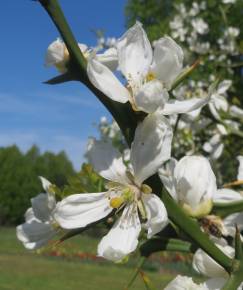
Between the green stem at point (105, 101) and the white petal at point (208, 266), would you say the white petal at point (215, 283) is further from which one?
the green stem at point (105, 101)

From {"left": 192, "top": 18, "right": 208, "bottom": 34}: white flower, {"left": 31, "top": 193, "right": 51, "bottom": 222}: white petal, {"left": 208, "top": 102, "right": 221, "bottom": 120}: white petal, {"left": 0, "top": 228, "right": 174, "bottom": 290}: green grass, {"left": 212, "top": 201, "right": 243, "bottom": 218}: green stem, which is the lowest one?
{"left": 0, "top": 228, "right": 174, "bottom": 290}: green grass

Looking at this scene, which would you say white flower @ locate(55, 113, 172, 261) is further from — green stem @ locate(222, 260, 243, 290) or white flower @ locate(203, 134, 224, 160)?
white flower @ locate(203, 134, 224, 160)

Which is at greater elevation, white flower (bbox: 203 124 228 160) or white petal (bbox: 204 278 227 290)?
white petal (bbox: 204 278 227 290)

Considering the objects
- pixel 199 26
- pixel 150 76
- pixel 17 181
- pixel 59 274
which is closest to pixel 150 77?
pixel 150 76

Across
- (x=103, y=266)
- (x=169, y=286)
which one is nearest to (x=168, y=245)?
(x=169, y=286)

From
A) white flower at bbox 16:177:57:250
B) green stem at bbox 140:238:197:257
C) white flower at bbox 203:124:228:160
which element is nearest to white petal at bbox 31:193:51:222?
white flower at bbox 16:177:57:250

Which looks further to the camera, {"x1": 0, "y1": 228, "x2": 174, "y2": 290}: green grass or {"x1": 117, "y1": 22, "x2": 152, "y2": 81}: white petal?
{"x1": 0, "y1": 228, "x2": 174, "y2": 290}: green grass

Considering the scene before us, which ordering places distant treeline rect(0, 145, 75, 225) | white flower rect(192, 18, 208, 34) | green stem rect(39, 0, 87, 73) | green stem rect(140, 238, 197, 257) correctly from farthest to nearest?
distant treeline rect(0, 145, 75, 225)
white flower rect(192, 18, 208, 34)
green stem rect(140, 238, 197, 257)
green stem rect(39, 0, 87, 73)
